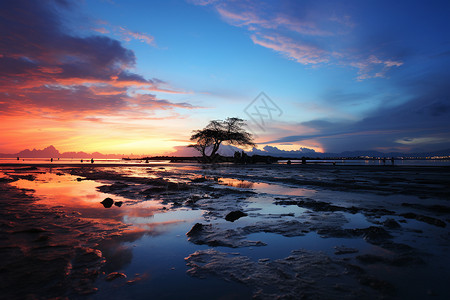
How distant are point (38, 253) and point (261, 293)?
315 centimetres

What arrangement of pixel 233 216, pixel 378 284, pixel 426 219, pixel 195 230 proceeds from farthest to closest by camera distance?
pixel 233 216, pixel 426 219, pixel 195 230, pixel 378 284

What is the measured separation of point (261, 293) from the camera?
2156mm

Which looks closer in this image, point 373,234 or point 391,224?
point 373,234

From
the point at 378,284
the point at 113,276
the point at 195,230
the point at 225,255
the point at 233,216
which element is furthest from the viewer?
the point at 233,216

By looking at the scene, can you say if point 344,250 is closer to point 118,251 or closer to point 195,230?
point 195,230

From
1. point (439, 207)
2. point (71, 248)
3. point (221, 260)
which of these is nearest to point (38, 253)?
point (71, 248)

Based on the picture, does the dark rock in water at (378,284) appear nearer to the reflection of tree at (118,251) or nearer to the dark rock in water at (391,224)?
the dark rock in water at (391,224)

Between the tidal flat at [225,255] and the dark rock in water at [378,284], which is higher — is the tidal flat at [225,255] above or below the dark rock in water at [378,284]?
below

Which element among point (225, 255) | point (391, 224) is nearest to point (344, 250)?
point (225, 255)

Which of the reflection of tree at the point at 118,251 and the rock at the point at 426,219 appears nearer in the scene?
the reflection of tree at the point at 118,251

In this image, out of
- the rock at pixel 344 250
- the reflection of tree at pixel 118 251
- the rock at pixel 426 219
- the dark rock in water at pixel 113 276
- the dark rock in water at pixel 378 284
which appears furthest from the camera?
the rock at pixel 426 219

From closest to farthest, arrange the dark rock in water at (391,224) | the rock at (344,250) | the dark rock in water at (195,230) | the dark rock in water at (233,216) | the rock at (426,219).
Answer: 1. the rock at (344,250)
2. the dark rock in water at (195,230)
3. the dark rock in water at (391,224)
4. the rock at (426,219)
5. the dark rock in water at (233,216)

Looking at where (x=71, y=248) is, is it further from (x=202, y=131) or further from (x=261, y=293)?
(x=202, y=131)

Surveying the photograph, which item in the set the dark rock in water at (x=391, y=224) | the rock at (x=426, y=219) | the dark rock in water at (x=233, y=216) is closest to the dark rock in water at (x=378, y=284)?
the dark rock in water at (x=391, y=224)
